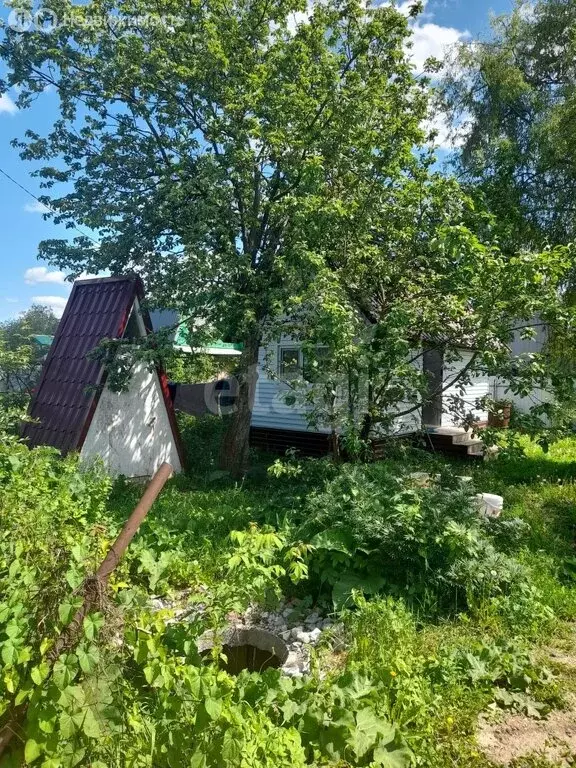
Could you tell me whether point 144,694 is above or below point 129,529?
below

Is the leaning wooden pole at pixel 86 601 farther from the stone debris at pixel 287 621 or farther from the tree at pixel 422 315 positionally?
the tree at pixel 422 315

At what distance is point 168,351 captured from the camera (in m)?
7.14

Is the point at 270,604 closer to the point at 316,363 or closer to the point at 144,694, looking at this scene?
the point at 144,694

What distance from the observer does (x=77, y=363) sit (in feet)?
28.2

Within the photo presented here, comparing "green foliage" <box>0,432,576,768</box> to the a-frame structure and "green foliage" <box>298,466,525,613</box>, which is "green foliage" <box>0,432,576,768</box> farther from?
the a-frame structure

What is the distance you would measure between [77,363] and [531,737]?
311 inches

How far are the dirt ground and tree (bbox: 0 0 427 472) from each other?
5127 mm

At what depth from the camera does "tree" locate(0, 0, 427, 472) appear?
7.23m

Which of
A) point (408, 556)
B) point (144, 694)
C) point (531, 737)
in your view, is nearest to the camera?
point (144, 694)

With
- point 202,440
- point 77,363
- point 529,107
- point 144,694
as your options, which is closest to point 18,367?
point 77,363

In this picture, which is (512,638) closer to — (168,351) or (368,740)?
(368,740)

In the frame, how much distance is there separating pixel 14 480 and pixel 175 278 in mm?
3527

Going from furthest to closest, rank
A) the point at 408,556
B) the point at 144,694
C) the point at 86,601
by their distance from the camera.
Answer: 1. the point at 408,556
2. the point at 144,694
3. the point at 86,601

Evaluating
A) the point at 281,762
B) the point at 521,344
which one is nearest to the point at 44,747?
the point at 281,762
